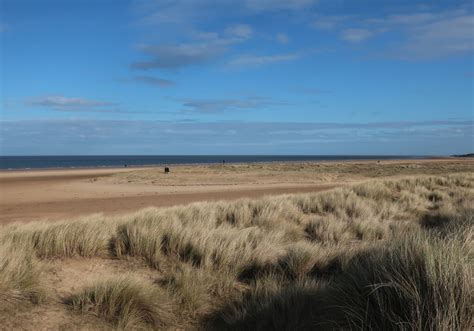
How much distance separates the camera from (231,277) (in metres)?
6.54

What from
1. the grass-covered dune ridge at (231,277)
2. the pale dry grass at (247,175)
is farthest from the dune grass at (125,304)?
the pale dry grass at (247,175)

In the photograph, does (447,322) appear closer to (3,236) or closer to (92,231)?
(92,231)

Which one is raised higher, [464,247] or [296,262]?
[464,247]

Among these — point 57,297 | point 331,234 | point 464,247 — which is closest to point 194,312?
point 57,297

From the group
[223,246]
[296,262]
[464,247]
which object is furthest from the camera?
[223,246]

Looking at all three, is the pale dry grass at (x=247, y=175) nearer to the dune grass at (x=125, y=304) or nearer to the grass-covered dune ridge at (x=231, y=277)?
the grass-covered dune ridge at (x=231, y=277)

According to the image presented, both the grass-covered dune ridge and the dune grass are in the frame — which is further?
the dune grass

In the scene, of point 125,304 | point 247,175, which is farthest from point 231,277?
point 247,175

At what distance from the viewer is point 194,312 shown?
5.57m

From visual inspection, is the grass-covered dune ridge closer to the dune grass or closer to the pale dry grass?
the dune grass

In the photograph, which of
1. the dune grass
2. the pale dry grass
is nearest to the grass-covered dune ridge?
the dune grass

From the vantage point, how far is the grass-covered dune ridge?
431cm

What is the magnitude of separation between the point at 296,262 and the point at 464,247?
8.12 feet

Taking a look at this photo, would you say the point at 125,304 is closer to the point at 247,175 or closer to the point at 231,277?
the point at 231,277
